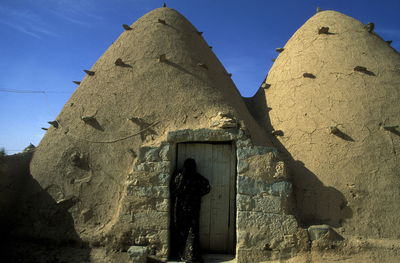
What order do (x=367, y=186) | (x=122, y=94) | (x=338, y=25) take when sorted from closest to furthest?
(x=367, y=186), (x=122, y=94), (x=338, y=25)

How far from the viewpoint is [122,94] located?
7504mm

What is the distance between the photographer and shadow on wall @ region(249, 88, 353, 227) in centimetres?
634

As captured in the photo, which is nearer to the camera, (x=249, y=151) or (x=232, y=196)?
(x=249, y=151)

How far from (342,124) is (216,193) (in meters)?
3.15

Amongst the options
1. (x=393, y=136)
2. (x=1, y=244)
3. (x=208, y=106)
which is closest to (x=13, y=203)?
(x=1, y=244)

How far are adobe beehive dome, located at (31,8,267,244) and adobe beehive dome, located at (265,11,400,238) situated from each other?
3.64 feet

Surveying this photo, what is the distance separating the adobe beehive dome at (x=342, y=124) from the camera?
6352 millimetres

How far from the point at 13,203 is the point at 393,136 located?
8275 mm

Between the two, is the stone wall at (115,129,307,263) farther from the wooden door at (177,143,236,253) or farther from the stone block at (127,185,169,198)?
the wooden door at (177,143,236,253)

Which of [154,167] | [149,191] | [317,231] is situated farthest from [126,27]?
[317,231]

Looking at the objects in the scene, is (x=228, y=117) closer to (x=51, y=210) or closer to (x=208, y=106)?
(x=208, y=106)

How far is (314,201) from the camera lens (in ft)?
21.4

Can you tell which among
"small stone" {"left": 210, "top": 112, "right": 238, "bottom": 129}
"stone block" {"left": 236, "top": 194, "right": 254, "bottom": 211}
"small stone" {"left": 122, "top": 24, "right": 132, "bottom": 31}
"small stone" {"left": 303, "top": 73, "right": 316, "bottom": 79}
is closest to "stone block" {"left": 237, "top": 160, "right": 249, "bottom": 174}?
"stone block" {"left": 236, "top": 194, "right": 254, "bottom": 211}

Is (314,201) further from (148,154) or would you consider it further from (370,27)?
(370,27)
